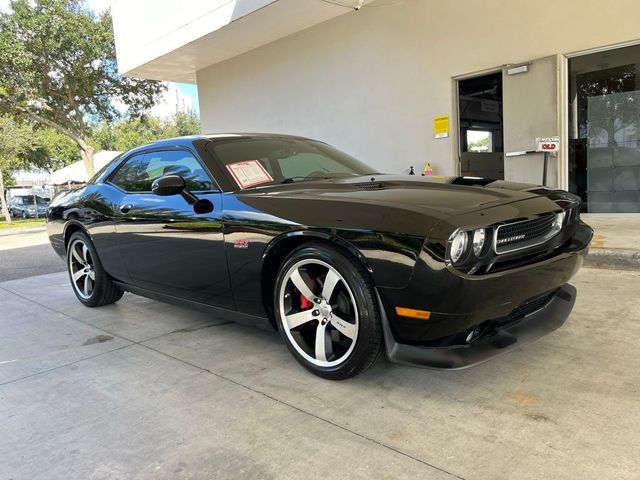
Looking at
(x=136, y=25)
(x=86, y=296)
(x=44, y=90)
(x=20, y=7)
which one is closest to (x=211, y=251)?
(x=86, y=296)

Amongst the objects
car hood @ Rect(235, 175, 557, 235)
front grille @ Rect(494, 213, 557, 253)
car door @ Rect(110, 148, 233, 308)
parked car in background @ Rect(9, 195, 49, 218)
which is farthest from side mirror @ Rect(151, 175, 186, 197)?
parked car in background @ Rect(9, 195, 49, 218)

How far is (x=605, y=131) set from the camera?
723 centimetres

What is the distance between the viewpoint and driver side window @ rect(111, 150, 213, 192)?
3.27 metres

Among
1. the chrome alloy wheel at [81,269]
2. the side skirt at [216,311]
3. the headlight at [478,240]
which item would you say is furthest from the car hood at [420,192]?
the chrome alloy wheel at [81,269]

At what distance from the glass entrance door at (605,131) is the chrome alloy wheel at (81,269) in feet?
21.6

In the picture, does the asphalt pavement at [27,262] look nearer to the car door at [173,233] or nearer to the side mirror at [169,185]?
the car door at [173,233]

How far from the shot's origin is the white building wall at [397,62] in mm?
6715

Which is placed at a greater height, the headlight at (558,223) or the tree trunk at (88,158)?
the tree trunk at (88,158)

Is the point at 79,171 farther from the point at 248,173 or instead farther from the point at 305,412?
the point at 305,412

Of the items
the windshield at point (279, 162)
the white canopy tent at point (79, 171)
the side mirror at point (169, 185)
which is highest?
the white canopy tent at point (79, 171)

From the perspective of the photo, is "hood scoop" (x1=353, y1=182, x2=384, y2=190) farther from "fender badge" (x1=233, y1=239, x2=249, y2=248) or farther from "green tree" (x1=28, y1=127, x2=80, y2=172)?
"green tree" (x1=28, y1=127, x2=80, y2=172)

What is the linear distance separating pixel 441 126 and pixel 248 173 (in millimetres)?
5666

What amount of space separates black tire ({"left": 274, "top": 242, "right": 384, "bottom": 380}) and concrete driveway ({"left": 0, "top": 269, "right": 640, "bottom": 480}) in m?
0.14

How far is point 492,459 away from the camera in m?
1.90
